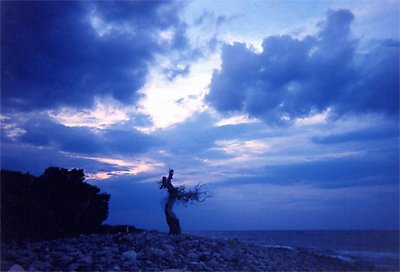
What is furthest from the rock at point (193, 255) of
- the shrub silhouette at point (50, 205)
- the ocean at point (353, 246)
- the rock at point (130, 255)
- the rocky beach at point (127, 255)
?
the ocean at point (353, 246)

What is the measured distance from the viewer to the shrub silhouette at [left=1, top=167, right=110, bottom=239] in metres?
13.7

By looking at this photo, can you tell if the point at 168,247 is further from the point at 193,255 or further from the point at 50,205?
the point at 50,205

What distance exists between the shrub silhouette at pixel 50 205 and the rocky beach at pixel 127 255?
3.12ft

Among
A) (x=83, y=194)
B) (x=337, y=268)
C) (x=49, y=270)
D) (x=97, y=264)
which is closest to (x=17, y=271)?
(x=49, y=270)

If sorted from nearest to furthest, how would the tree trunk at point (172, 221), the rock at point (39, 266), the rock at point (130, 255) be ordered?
the rock at point (39, 266), the rock at point (130, 255), the tree trunk at point (172, 221)

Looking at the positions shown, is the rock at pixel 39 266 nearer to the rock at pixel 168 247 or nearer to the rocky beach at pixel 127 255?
the rocky beach at pixel 127 255

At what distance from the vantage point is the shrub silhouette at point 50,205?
44.9ft

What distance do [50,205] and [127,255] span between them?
5992mm

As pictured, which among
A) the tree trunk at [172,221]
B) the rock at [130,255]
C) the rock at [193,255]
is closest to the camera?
the rock at [130,255]

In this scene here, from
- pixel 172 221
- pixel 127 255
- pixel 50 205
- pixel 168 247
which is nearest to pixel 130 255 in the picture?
pixel 127 255

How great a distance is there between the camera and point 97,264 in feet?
33.4

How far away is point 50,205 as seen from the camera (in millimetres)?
15328

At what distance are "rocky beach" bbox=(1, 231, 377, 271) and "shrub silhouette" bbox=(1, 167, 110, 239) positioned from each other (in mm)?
951

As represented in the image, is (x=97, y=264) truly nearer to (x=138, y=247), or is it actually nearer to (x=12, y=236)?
(x=138, y=247)
